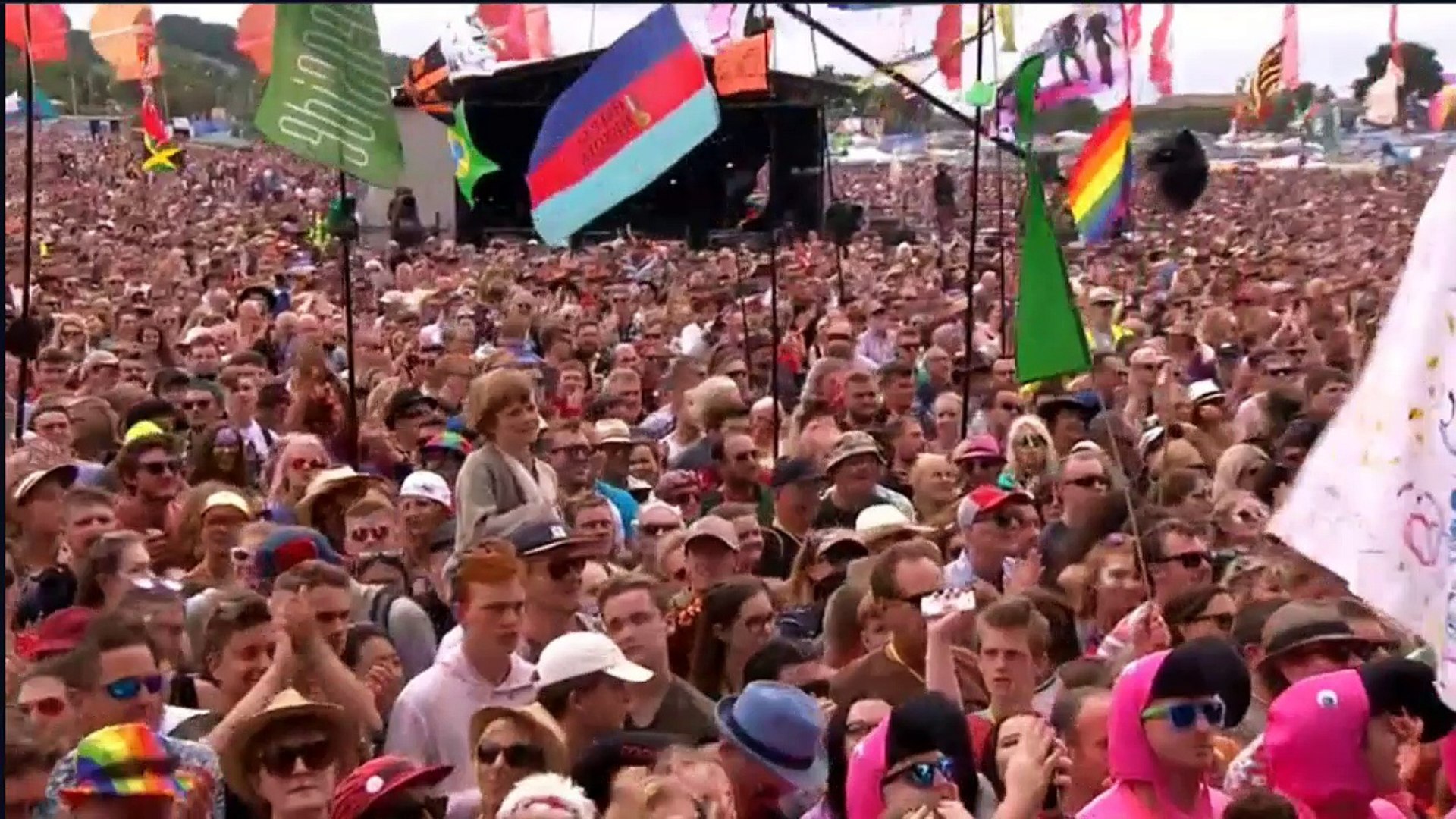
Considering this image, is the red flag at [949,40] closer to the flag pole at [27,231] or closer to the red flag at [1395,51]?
the red flag at [1395,51]

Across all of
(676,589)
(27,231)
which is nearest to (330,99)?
(27,231)

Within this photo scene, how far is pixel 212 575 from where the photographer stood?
21.7 feet

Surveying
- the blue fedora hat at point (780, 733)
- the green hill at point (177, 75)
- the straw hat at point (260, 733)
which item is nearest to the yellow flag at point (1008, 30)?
the green hill at point (177, 75)

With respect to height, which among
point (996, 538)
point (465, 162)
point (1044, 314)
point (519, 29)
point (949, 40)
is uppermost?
point (519, 29)

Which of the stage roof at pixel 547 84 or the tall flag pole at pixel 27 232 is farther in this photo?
the stage roof at pixel 547 84

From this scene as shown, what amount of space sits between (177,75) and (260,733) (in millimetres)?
34243

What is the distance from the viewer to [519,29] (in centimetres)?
3238

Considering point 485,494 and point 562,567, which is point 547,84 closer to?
point 485,494

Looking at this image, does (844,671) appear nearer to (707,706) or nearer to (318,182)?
(707,706)

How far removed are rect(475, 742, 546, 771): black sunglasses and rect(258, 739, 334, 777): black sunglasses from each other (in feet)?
0.98

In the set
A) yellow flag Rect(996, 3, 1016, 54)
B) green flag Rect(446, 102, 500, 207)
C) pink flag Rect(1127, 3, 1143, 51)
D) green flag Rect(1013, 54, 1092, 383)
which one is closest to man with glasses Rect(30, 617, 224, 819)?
green flag Rect(1013, 54, 1092, 383)

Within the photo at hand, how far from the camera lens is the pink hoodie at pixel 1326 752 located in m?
4.30

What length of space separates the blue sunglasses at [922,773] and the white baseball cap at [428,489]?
3066mm

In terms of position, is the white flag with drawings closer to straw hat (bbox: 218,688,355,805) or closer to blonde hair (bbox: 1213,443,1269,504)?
straw hat (bbox: 218,688,355,805)
